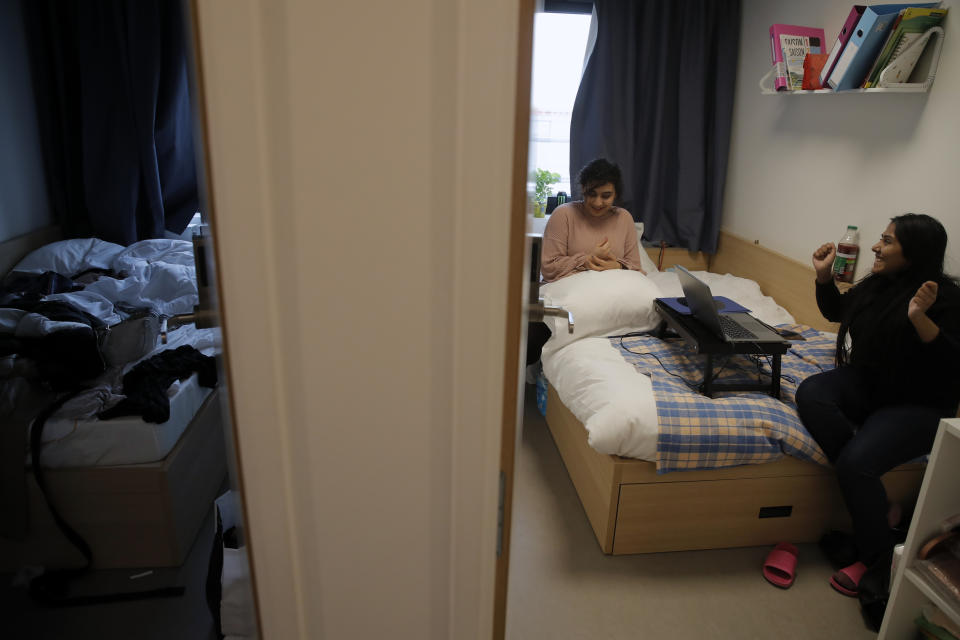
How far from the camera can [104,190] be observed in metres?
3.47

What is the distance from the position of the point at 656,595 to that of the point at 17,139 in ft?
11.7

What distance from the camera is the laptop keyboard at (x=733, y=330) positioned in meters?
2.14

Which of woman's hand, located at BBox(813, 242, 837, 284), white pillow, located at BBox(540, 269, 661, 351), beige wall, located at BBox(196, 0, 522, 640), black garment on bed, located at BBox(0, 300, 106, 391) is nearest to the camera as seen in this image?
beige wall, located at BBox(196, 0, 522, 640)

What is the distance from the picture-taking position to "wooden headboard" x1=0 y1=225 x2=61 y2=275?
2.97 meters

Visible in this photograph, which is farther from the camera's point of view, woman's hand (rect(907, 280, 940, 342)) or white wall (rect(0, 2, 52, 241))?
white wall (rect(0, 2, 52, 241))

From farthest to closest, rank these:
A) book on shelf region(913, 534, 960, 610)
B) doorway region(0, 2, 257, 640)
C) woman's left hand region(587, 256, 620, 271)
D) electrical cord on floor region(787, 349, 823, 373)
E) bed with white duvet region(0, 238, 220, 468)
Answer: woman's left hand region(587, 256, 620, 271)
electrical cord on floor region(787, 349, 823, 373)
bed with white duvet region(0, 238, 220, 468)
doorway region(0, 2, 257, 640)
book on shelf region(913, 534, 960, 610)

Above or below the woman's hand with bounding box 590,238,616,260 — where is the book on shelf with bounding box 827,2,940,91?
above

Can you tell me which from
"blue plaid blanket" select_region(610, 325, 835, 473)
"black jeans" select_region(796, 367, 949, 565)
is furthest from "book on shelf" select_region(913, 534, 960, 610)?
"blue plaid blanket" select_region(610, 325, 835, 473)

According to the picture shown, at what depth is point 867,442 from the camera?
1.86 m

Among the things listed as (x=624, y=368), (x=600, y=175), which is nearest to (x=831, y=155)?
(x=600, y=175)

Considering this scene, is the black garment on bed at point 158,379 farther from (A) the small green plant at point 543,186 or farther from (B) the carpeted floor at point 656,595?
(A) the small green plant at point 543,186

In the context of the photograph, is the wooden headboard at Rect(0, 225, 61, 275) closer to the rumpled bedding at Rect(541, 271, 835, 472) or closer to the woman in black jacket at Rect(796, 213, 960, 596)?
the rumpled bedding at Rect(541, 271, 835, 472)

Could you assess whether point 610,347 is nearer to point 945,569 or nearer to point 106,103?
point 945,569

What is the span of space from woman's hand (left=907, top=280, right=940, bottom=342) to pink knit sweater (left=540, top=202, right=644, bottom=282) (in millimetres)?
1363
